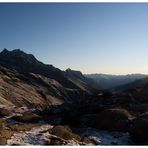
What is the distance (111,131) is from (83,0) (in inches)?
1218

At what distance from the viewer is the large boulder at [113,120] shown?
49650mm

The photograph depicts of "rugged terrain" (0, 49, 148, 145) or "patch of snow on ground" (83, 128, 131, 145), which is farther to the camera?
"patch of snow on ground" (83, 128, 131, 145)

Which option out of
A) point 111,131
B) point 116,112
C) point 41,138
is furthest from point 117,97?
point 41,138

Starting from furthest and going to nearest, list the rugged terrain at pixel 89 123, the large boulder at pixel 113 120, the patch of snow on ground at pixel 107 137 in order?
1. the large boulder at pixel 113 120
2. the patch of snow on ground at pixel 107 137
3. the rugged terrain at pixel 89 123

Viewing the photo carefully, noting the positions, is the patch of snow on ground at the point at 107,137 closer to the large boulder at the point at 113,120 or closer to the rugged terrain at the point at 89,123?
the rugged terrain at the point at 89,123

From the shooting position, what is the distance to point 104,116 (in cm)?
5372

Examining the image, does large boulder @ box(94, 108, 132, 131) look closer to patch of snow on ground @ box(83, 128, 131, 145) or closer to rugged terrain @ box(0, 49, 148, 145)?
rugged terrain @ box(0, 49, 148, 145)

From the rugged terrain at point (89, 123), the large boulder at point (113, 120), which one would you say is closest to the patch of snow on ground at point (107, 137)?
the rugged terrain at point (89, 123)

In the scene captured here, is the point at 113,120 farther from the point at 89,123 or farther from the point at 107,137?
the point at 107,137

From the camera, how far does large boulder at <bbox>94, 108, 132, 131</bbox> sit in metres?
49.7

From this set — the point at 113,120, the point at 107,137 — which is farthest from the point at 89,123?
the point at 107,137

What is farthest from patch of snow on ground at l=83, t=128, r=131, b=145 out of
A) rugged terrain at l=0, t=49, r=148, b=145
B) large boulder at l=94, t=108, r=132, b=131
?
large boulder at l=94, t=108, r=132, b=131

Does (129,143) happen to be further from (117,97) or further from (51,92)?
(51,92)

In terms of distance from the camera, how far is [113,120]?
169ft
